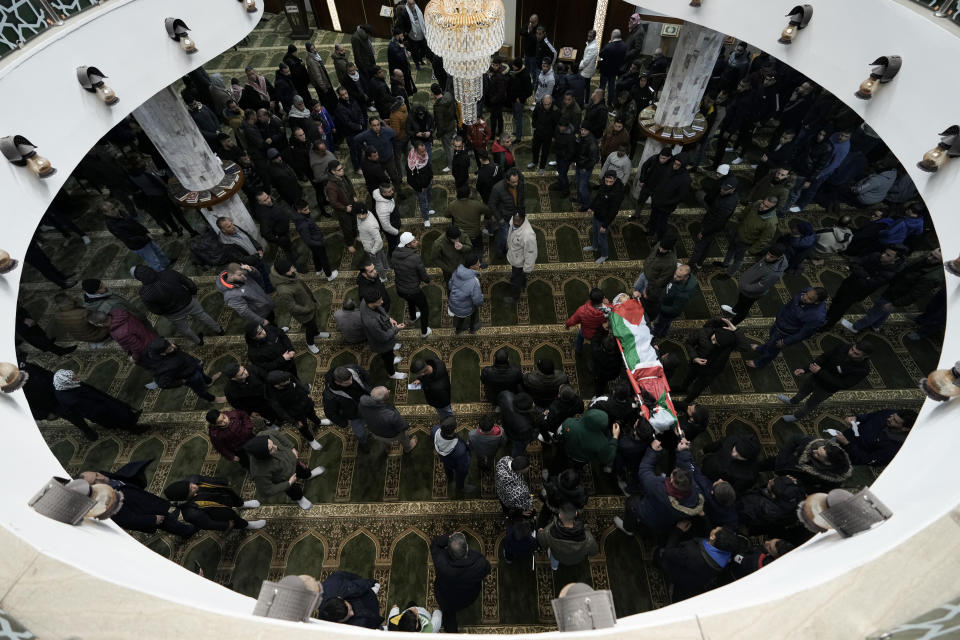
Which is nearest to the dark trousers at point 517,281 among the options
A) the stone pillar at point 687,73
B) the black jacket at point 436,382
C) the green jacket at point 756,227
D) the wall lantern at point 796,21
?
the black jacket at point 436,382

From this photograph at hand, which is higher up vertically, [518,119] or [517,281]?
[518,119]

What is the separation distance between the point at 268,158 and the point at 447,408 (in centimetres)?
446

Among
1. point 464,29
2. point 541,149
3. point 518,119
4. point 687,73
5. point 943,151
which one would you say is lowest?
point 541,149

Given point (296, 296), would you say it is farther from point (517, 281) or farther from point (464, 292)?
point (517, 281)

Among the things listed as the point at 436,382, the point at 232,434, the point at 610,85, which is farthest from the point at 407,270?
the point at 610,85

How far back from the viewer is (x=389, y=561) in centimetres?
436

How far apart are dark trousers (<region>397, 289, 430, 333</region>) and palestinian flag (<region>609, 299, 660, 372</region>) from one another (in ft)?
7.35

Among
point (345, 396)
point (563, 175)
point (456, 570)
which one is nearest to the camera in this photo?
point (456, 570)

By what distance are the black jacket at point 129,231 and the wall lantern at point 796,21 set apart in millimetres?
7521

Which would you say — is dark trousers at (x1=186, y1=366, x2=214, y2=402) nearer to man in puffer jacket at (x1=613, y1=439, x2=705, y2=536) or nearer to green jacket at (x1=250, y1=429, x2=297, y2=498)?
green jacket at (x1=250, y1=429, x2=297, y2=498)

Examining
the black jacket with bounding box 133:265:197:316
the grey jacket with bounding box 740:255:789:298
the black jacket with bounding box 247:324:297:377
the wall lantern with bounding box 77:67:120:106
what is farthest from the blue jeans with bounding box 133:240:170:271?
the grey jacket with bounding box 740:255:789:298

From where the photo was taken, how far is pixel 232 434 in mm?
4055

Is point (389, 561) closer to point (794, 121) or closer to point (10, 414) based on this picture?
point (10, 414)

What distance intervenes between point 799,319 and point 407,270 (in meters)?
4.23
